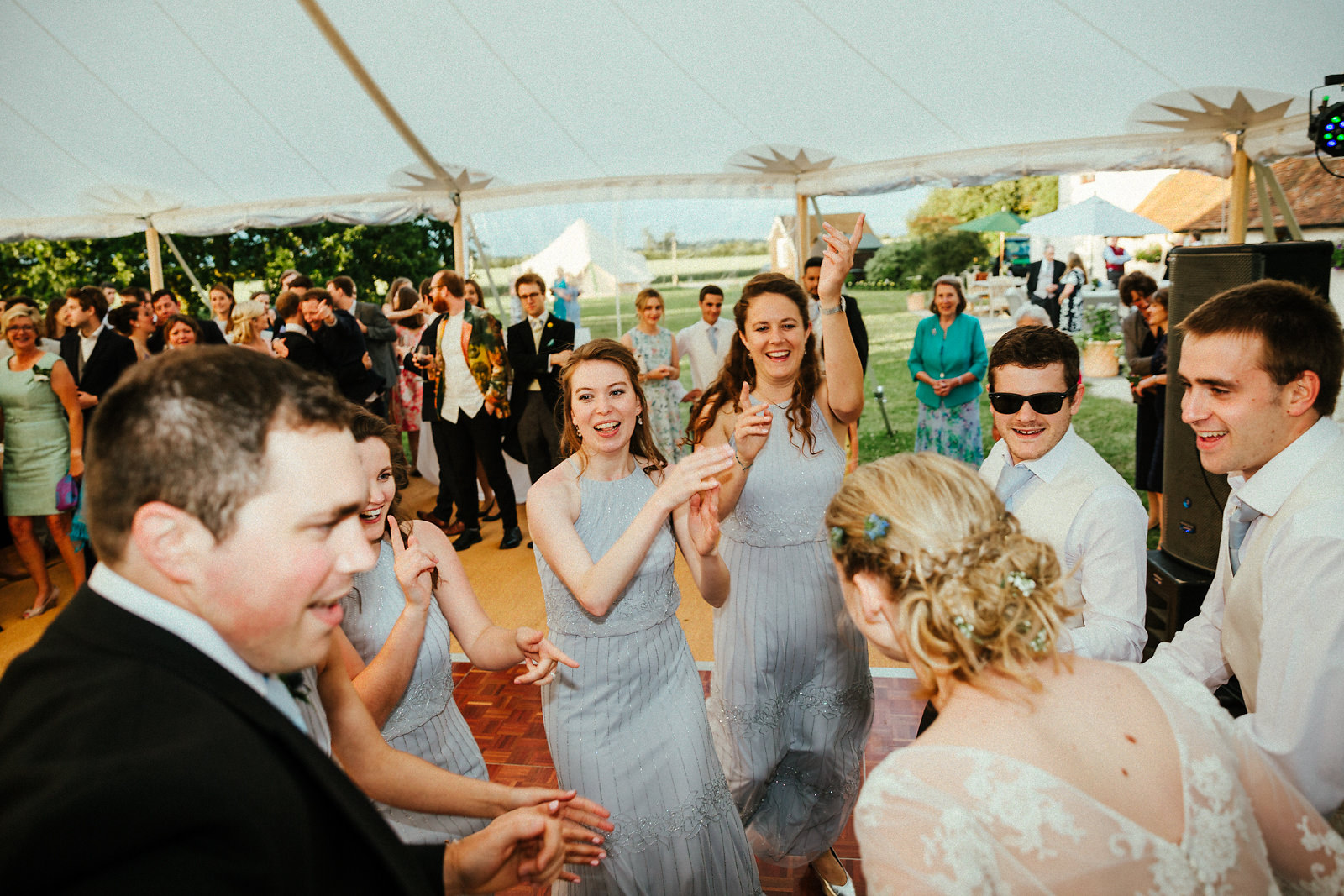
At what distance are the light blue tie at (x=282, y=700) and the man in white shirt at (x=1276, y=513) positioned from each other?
1557 mm

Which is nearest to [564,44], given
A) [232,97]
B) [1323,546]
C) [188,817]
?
[232,97]

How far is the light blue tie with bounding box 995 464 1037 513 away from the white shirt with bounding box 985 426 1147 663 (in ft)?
0.69

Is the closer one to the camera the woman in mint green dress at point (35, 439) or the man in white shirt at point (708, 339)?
the woman in mint green dress at point (35, 439)

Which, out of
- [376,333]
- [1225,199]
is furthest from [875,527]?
[1225,199]

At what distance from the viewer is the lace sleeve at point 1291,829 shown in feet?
4.16

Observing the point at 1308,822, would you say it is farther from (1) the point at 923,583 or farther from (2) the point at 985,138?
(2) the point at 985,138

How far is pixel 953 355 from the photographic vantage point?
665 cm

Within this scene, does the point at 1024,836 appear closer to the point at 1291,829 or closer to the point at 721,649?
the point at 1291,829

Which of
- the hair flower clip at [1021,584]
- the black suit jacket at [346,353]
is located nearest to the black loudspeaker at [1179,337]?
the hair flower clip at [1021,584]

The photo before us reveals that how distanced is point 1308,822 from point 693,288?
811 cm

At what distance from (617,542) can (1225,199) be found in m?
21.8

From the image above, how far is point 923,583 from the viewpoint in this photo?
1234mm

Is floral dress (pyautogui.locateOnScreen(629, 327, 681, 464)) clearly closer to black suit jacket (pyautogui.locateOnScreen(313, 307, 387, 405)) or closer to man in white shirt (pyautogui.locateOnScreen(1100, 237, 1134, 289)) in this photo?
black suit jacket (pyautogui.locateOnScreen(313, 307, 387, 405))

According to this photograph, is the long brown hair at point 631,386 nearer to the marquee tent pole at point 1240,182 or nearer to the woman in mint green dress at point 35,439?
the woman in mint green dress at point 35,439
